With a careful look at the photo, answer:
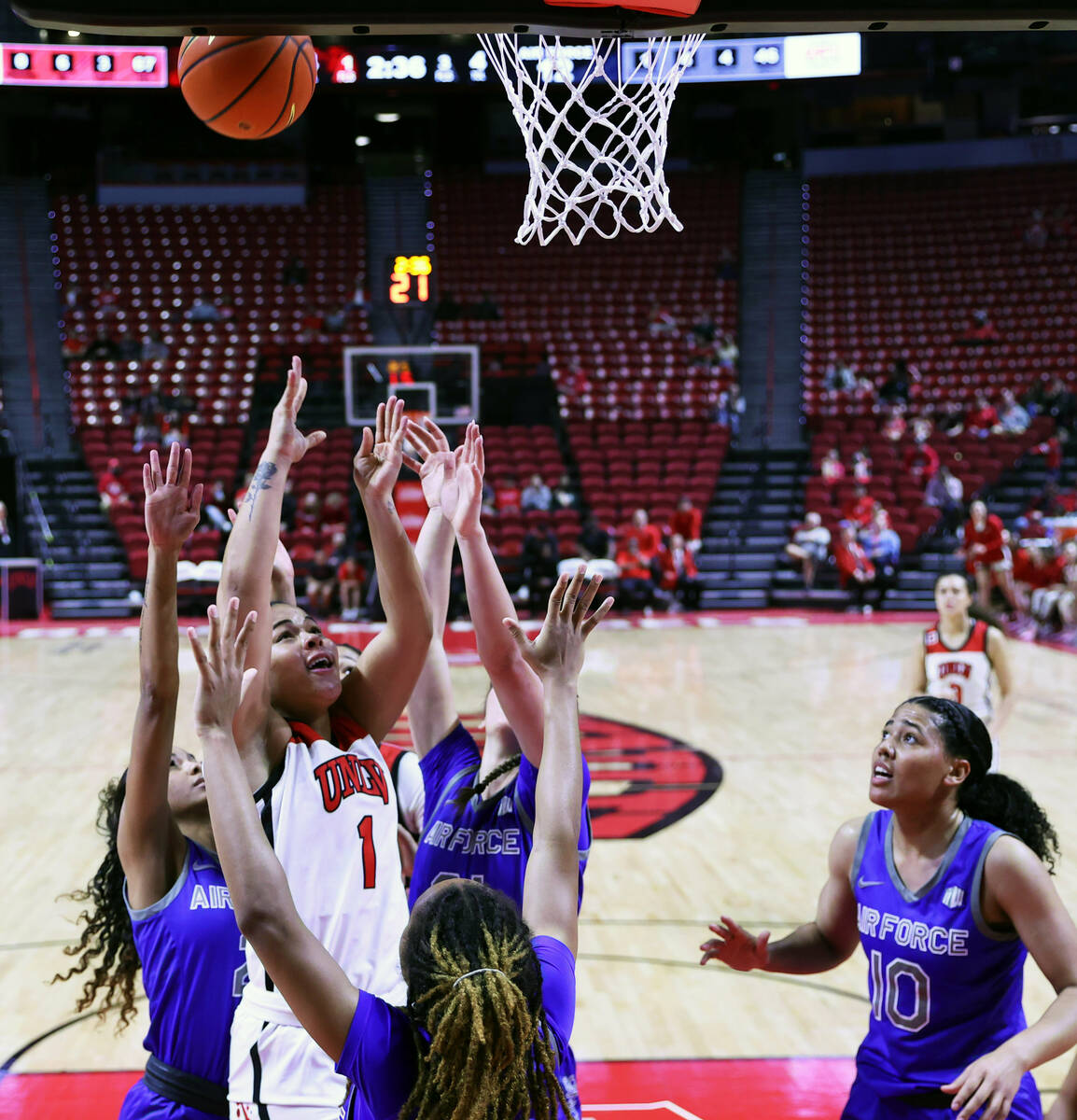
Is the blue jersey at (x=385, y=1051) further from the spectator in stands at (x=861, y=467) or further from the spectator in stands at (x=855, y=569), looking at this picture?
the spectator in stands at (x=861, y=467)

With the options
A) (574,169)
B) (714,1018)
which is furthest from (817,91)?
(714,1018)

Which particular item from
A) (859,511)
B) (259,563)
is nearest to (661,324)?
(859,511)

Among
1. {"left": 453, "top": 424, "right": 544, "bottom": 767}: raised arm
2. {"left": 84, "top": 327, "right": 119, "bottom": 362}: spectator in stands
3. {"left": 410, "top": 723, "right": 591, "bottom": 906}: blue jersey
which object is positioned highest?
{"left": 84, "top": 327, "right": 119, "bottom": 362}: spectator in stands

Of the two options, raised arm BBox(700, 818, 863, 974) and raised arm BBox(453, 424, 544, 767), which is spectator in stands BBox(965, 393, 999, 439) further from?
raised arm BBox(453, 424, 544, 767)

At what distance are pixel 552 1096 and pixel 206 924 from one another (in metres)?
0.89

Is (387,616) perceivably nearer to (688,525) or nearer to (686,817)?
(686,817)

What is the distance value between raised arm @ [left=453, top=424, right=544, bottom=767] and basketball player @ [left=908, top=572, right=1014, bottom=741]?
340cm

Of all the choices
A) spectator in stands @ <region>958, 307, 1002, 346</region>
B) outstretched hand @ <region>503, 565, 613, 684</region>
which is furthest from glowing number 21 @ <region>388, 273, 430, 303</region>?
outstretched hand @ <region>503, 565, 613, 684</region>

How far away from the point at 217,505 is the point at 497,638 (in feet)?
45.5

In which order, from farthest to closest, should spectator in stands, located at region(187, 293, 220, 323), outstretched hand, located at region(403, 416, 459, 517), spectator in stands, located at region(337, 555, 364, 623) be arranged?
spectator in stands, located at region(187, 293, 220, 323) < spectator in stands, located at region(337, 555, 364, 623) < outstretched hand, located at region(403, 416, 459, 517)

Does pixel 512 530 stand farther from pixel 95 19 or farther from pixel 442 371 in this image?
pixel 95 19

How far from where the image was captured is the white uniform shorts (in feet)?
6.99

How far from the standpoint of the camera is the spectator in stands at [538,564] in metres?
14.6

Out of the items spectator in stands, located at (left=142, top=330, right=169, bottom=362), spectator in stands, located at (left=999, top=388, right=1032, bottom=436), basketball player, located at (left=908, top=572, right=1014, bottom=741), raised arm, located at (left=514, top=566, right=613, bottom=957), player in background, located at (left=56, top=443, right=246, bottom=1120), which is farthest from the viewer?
spectator in stands, located at (left=142, top=330, right=169, bottom=362)
